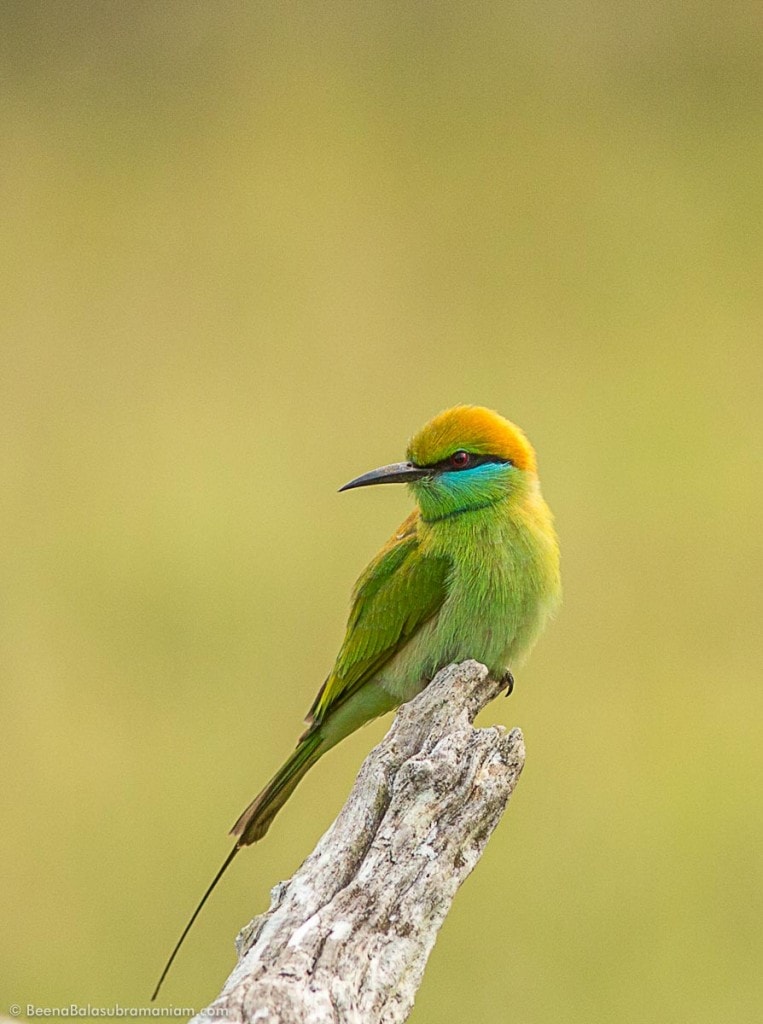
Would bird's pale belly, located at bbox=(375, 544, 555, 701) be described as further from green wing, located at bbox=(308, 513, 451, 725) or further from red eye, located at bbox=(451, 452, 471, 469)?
red eye, located at bbox=(451, 452, 471, 469)

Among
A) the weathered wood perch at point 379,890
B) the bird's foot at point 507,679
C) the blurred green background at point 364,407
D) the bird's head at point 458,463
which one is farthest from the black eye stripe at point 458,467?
the blurred green background at point 364,407

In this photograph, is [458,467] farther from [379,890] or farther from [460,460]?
[379,890]

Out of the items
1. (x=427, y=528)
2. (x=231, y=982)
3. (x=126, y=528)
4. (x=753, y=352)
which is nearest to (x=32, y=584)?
(x=126, y=528)

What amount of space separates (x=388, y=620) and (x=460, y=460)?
0.32 metres

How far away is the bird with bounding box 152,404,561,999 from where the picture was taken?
7.61 ft

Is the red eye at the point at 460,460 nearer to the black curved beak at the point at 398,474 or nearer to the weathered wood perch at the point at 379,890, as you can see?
the black curved beak at the point at 398,474

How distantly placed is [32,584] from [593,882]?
6.67ft

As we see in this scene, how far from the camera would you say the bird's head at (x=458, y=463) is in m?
2.30

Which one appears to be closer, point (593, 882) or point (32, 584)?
point (593, 882)

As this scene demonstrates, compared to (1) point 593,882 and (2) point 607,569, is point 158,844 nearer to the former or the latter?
(1) point 593,882

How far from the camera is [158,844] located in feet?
13.1

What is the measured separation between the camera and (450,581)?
2.35 meters

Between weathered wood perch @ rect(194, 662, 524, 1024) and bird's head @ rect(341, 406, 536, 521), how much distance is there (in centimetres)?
68

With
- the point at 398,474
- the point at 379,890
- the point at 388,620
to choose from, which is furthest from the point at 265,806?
the point at 379,890
